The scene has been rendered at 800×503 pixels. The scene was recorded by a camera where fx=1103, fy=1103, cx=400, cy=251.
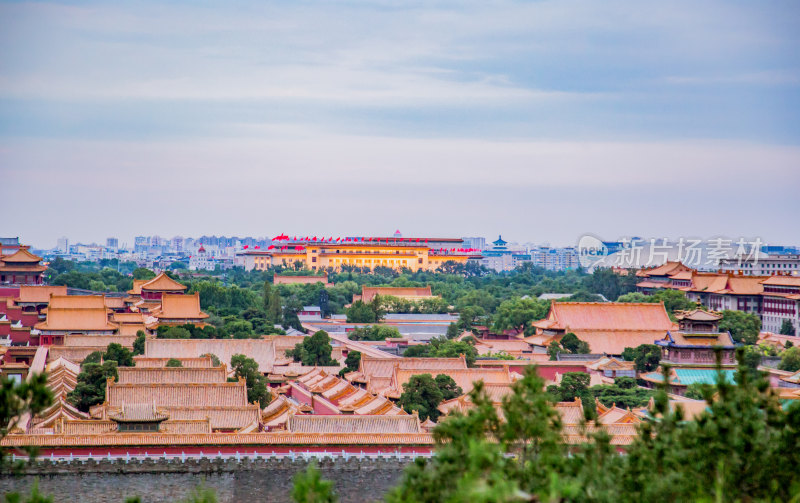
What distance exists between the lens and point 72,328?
40.9 meters

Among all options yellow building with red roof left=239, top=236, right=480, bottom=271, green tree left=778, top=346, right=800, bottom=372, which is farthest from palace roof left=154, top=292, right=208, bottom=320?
yellow building with red roof left=239, top=236, right=480, bottom=271

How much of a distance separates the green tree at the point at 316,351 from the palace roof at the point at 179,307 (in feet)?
25.8

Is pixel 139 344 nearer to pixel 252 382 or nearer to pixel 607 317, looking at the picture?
pixel 252 382

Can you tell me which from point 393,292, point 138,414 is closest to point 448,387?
point 138,414

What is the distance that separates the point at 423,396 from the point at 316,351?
1204 cm

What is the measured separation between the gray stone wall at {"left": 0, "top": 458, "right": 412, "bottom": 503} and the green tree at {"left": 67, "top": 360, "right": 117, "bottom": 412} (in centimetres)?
634

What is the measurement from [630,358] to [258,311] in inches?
797

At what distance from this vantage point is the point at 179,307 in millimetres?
45531

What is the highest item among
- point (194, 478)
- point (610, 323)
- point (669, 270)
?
point (669, 270)

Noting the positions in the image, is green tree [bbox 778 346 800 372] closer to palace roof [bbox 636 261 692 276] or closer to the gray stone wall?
the gray stone wall

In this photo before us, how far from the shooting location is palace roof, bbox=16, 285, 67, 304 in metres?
49.7

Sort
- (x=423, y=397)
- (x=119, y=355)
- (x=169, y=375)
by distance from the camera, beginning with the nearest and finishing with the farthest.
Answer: (x=169, y=375), (x=423, y=397), (x=119, y=355)

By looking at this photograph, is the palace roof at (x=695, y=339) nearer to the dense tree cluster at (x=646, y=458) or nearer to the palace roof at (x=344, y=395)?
the palace roof at (x=344, y=395)

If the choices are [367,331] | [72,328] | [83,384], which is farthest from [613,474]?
[367,331]
